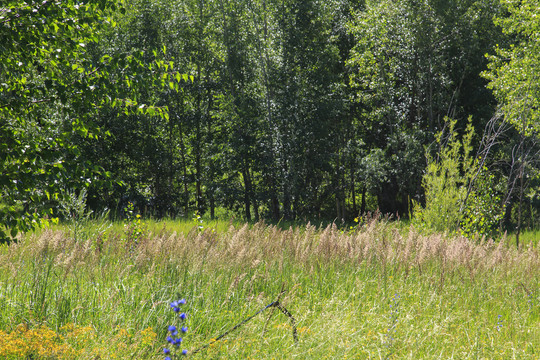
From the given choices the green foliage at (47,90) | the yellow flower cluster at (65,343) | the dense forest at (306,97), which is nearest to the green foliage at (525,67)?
the dense forest at (306,97)

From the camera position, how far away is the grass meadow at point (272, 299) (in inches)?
148

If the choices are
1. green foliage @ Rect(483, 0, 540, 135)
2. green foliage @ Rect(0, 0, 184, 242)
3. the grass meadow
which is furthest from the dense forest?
green foliage @ Rect(0, 0, 184, 242)

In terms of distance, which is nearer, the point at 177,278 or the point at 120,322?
the point at 120,322

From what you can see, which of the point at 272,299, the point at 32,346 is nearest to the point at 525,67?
the point at 272,299

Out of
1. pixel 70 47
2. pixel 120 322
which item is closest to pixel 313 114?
pixel 70 47

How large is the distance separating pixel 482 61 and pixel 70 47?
18.4m

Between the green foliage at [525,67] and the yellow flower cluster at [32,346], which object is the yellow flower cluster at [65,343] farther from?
the green foliage at [525,67]

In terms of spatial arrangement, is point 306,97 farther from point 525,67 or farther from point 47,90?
point 47,90

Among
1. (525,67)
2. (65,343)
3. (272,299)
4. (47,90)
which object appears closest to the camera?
(65,343)

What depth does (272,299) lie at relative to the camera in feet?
16.6

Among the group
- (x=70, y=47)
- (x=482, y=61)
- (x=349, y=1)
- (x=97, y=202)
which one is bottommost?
(x=97, y=202)

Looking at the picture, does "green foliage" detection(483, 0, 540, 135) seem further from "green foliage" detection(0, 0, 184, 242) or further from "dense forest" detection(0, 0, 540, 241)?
"green foliage" detection(0, 0, 184, 242)

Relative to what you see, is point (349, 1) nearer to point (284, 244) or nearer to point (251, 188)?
point (251, 188)

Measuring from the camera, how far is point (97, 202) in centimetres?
1950
